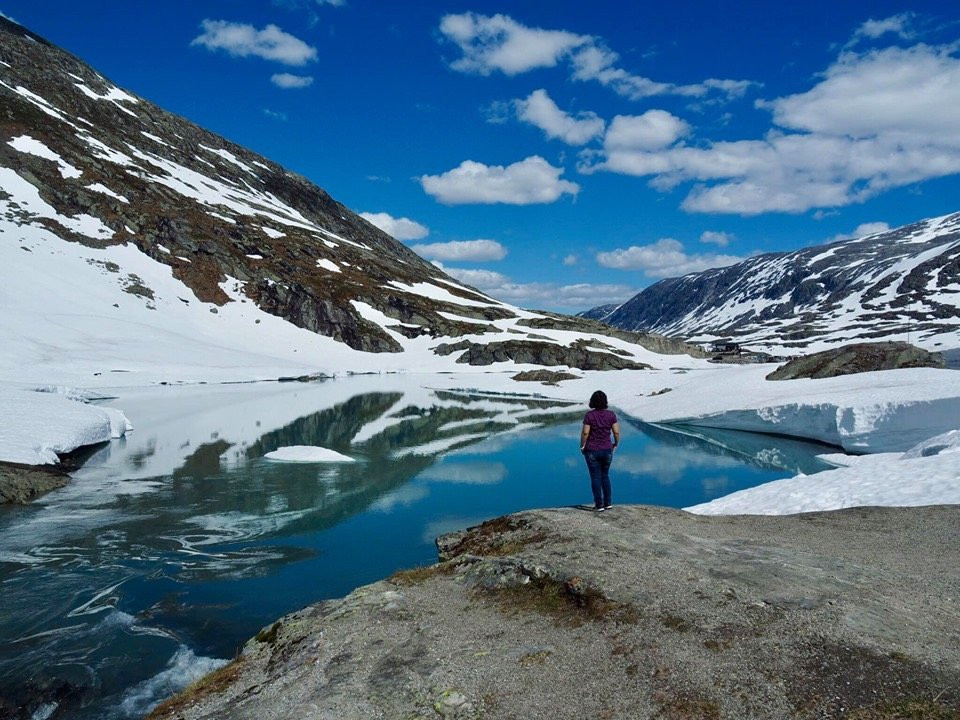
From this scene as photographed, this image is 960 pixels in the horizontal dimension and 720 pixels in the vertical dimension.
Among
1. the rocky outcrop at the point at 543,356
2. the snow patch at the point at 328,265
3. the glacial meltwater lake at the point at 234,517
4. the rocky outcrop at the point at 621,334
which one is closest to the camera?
the glacial meltwater lake at the point at 234,517

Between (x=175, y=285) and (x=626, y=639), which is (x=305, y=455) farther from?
(x=175, y=285)

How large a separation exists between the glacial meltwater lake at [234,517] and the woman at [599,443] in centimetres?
461

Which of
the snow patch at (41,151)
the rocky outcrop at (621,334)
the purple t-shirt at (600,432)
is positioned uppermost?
the snow patch at (41,151)

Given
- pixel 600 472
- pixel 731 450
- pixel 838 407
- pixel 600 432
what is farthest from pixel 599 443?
pixel 838 407

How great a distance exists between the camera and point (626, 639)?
7.82 m

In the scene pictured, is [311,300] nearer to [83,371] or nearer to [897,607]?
[83,371]

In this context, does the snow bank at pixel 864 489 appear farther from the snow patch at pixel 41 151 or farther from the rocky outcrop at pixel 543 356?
the snow patch at pixel 41 151

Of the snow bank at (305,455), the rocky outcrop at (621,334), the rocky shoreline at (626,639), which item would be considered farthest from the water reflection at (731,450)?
the rocky outcrop at (621,334)

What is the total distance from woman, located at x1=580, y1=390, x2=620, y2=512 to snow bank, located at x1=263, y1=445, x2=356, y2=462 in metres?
17.2

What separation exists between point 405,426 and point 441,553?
28.0m

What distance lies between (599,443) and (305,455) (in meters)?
18.4

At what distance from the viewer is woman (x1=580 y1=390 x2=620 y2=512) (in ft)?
47.4

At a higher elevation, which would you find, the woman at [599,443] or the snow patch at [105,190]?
the snow patch at [105,190]

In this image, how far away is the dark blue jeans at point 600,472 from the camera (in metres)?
14.5
